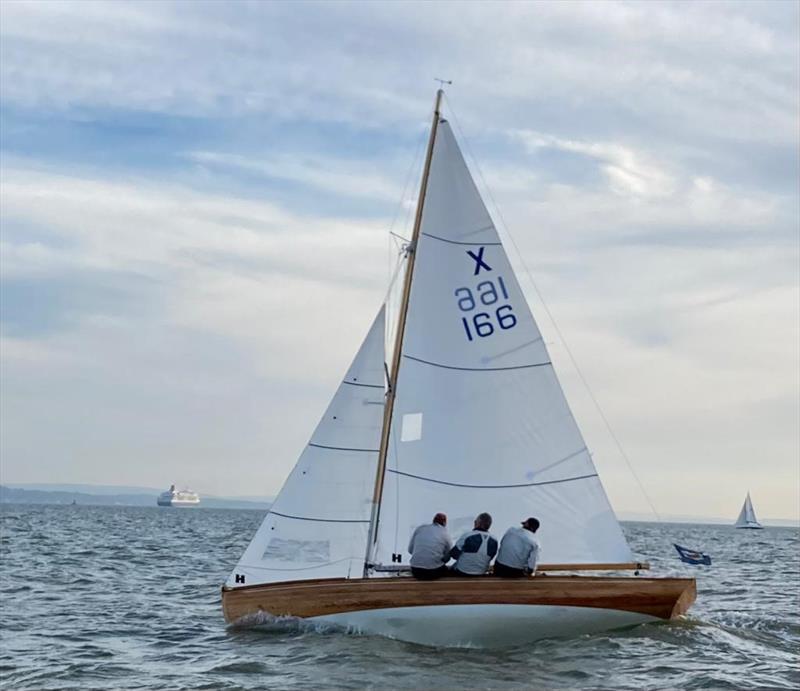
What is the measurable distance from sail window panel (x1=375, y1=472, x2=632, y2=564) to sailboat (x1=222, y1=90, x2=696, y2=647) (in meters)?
0.02

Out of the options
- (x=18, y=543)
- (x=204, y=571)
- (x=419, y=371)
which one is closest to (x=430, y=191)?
(x=419, y=371)

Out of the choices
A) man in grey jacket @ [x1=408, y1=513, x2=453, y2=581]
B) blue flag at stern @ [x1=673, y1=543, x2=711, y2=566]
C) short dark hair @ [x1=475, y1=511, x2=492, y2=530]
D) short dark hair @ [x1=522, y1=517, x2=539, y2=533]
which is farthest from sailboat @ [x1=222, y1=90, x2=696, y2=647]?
blue flag at stern @ [x1=673, y1=543, x2=711, y2=566]

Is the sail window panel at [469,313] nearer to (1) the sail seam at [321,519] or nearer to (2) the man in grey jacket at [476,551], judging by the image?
(2) the man in grey jacket at [476,551]

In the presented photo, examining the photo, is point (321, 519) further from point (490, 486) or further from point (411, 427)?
point (490, 486)

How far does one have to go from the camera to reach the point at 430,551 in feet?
46.8

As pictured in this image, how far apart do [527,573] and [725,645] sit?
3.31m

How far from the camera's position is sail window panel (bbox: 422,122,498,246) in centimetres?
1580

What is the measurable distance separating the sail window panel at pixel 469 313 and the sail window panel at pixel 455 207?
0.61ft

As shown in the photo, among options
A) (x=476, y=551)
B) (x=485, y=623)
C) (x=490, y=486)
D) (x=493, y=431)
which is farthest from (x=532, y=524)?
(x=493, y=431)

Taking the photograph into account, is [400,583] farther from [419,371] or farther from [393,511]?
[419,371]

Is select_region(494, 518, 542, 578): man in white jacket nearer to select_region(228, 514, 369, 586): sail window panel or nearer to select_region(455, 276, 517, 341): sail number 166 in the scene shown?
select_region(228, 514, 369, 586): sail window panel

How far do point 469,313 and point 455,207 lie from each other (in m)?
1.56

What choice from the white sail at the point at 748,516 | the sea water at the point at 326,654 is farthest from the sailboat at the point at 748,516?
the sea water at the point at 326,654

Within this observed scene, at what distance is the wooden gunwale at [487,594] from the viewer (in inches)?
546
